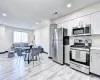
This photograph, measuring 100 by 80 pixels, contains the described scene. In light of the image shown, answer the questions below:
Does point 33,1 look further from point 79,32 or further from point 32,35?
point 32,35

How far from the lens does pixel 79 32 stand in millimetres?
3301

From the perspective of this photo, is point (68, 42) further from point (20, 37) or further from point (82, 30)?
point (20, 37)

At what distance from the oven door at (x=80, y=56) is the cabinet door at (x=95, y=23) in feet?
3.02

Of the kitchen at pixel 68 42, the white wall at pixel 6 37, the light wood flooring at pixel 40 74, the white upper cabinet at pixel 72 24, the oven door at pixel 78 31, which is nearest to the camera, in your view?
the light wood flooring at pixel 40 74

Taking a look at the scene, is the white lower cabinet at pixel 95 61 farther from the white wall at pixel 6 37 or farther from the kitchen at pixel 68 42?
the white wall at pixel 6 37

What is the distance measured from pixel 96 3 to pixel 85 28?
996 millimetres

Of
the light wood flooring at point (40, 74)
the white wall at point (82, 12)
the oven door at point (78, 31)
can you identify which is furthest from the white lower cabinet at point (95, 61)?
the white wall at point (82, 12)

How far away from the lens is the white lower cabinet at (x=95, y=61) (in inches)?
97.6

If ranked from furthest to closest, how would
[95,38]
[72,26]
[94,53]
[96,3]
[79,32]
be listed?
[72,26]
[79,32]
[95,38]
[96,3]
[94,53]

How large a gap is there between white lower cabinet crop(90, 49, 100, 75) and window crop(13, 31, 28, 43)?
7484 millimetres

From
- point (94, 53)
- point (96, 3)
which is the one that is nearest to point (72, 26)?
point (96, 3)

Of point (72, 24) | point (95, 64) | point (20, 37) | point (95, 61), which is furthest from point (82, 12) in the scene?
point (20, 37)

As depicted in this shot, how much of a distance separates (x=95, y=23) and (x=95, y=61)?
1.44 metres

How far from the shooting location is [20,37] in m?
8.35
